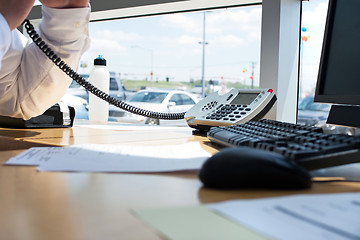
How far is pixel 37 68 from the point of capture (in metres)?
1.08

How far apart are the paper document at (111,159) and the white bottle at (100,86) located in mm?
929

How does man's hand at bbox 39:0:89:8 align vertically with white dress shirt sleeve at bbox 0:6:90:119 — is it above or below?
above

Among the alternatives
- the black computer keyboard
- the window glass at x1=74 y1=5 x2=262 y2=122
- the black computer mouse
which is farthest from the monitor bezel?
the window glass at x1=74 y1=5 x2=262 y2=122

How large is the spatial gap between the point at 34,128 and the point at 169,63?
19.0 feet

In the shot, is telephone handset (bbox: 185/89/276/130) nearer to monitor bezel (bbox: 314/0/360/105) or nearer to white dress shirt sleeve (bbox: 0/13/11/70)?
monitor bezel (bbox: 314/0/360/105)

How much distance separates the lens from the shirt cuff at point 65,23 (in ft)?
3.26

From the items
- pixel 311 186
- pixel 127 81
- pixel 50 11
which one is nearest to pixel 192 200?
pixel 311 186

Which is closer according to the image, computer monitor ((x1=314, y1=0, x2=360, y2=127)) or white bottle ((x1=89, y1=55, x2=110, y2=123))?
computer monitor ((x1=314, y1=0, x2=360, y2=127))

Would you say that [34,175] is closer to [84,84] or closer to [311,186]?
[311,186]

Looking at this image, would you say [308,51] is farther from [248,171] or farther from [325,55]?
[248,171]

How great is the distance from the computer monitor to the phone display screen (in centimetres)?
20

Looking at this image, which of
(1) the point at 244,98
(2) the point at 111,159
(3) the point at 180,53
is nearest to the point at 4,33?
(2) the point at 111,159

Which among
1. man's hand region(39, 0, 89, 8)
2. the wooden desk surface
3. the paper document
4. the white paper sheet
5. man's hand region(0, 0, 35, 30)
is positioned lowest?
the paper document

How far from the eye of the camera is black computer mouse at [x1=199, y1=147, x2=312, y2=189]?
386 millimetres
